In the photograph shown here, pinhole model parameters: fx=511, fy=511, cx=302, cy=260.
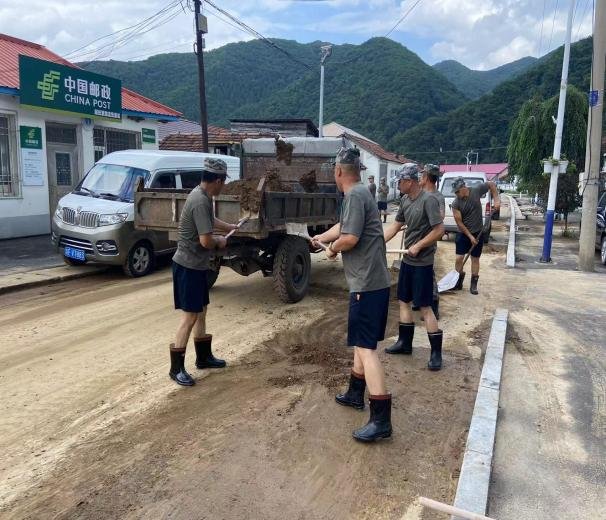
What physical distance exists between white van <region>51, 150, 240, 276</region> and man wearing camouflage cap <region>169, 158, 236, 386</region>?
14.2 feet

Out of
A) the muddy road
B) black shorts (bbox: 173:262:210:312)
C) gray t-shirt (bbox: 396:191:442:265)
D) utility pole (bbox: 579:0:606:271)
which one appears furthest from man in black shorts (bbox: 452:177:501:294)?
black shorts (bbox: 173:262:210:312)

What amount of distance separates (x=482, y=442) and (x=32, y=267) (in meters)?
8.54

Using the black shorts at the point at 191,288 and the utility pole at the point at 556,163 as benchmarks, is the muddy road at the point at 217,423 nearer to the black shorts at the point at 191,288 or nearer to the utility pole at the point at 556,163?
the black shorts at the point at 191,288

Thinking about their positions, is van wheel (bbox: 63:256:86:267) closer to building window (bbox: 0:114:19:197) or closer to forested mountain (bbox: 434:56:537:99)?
building window (bbox: 0:114:19:197)

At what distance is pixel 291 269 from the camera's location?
284 inches

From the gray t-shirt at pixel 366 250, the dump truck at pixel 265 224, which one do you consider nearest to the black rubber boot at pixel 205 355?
the dump truck at pixel 265 224

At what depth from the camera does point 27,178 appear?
41.1 ft

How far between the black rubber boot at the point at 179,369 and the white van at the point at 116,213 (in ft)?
15.0

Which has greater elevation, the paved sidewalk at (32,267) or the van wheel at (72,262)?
the van wheel at (72,262)

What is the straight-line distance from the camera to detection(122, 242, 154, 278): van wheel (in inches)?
A: 346

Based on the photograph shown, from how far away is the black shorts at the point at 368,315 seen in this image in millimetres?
3629

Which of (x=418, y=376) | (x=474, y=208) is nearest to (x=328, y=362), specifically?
(x=418, y=376)

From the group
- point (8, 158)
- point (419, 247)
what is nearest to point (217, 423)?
point (419, 247)

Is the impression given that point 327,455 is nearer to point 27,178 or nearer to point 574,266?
point 574,266
